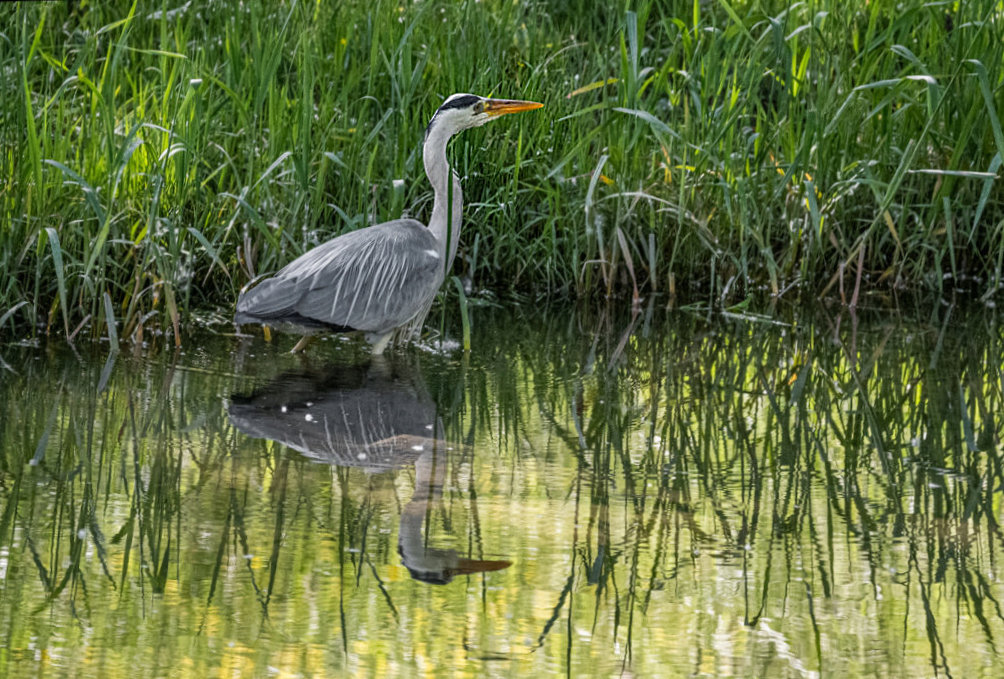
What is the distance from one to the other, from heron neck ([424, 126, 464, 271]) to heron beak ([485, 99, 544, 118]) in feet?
0.65

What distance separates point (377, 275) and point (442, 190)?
617 millimetres

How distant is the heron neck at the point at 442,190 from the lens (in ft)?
18.6

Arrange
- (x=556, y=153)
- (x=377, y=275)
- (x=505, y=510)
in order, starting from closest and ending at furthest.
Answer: (x=505, y=510) < (x=377, y=275) < (x=556, y=153)

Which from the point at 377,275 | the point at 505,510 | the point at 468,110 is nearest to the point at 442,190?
the point at 468,110

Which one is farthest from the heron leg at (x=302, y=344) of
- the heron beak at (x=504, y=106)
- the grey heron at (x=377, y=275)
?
the heron beak at (x=504, y=106)

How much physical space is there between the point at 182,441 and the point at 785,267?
3167mm

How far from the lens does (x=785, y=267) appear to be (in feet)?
20.9

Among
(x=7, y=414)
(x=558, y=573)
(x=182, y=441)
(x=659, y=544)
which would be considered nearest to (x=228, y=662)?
(x=558, y=573)

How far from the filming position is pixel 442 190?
574 centimetres

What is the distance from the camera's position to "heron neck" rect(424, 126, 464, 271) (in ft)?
18.6

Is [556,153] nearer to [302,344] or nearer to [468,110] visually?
[468,110]

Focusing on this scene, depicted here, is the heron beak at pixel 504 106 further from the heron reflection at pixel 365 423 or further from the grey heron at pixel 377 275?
the heron reflection at pixel 365 423

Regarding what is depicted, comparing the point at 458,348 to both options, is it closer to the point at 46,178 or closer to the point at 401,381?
the point at 401,381

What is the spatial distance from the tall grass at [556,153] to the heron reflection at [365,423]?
739 millimetres
